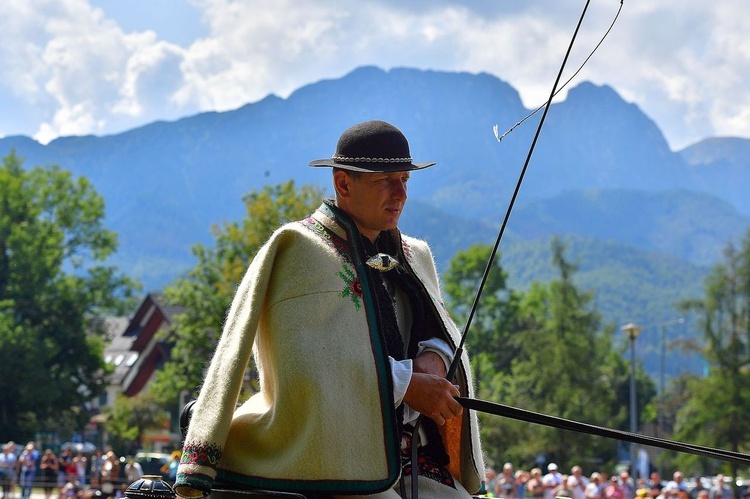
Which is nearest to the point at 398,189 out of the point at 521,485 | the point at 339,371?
the point at 339,371

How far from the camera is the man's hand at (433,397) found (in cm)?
383

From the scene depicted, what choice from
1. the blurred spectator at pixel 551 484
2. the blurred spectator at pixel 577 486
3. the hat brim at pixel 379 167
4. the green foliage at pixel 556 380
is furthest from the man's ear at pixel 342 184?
the green foliage at pixel 556 380

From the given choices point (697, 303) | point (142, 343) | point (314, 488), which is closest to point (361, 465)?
point (314, 488)

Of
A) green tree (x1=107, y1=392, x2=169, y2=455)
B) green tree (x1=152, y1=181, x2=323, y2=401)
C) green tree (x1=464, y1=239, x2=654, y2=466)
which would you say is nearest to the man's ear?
green tree (x1=152, y1=181, x2=323, y2=401)

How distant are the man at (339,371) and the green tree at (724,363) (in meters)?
32.9

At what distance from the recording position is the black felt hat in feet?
13.2

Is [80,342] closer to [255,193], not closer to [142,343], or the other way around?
[255,193]

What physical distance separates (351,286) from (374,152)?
0.48m

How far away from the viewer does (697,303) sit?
130 ft

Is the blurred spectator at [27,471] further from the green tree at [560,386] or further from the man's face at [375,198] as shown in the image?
the man's face at [375,198]

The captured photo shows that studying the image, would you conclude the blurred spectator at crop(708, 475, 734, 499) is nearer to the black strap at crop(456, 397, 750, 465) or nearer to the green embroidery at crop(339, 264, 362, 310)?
the black strap at crop(456, 397, 750, 465)

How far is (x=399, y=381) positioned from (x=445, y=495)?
0.49m

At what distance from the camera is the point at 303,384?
150 inches

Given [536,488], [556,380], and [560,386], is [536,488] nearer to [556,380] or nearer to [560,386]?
[560,386]
